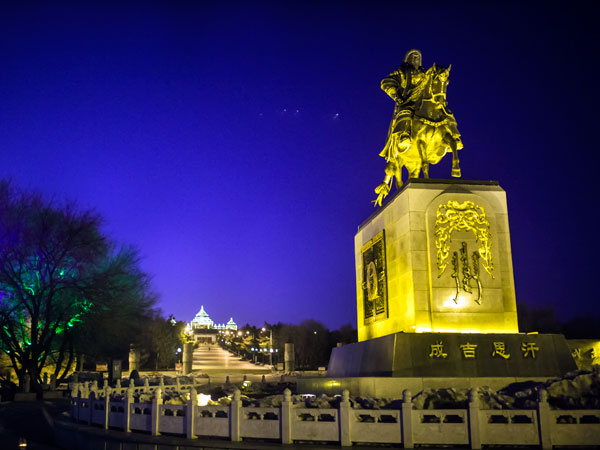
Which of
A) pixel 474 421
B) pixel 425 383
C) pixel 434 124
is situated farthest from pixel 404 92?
pixel 474 421

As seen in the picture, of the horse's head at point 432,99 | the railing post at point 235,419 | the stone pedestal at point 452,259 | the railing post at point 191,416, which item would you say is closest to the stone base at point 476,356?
the stone pedestal at point 452,259

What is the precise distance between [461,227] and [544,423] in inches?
241

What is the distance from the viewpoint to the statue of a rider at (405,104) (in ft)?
47.8

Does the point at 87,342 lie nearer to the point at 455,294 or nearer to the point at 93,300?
the point at 93,300

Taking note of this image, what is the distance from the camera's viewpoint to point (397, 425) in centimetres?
755

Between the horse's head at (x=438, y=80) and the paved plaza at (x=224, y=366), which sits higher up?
the horse's head at (x=438, y=80)

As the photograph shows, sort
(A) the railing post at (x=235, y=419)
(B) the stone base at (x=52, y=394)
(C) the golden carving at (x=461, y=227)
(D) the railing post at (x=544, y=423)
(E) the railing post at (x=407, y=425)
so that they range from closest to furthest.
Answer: (D) the railing post at (x=544, y=423)
(E) the railing post at (x=407, y=425)
(A) the railing post at (x=235, y=419)
(C) the golden carving at (x=461, y=227)
(B) the stone base at (x=52, y=394)

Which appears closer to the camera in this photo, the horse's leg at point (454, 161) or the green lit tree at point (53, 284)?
the horse's leg at point (454, 161)

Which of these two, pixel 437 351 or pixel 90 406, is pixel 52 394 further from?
pixel 437 351

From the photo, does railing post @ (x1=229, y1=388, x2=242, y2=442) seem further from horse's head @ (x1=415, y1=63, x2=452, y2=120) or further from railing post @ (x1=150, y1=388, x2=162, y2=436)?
horse's head @ (x1=415, y1=63, x2=452, y2=120)

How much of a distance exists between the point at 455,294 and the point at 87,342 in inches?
852

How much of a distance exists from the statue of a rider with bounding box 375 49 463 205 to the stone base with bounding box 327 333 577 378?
5.46 m

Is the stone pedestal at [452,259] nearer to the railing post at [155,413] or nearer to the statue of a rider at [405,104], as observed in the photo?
the statue of a rider at [405,104]

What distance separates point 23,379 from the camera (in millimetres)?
22781
